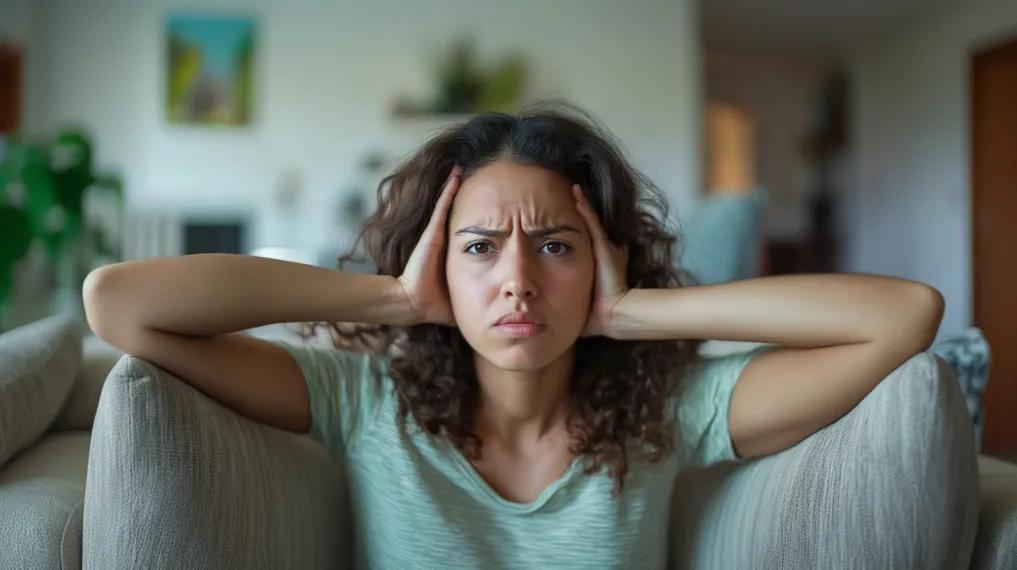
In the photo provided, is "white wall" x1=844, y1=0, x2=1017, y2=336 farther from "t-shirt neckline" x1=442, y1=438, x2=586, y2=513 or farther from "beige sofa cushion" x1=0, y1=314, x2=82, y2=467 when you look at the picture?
"beige sofa cushion" x1=0, y1=314, x2=82, y2=467

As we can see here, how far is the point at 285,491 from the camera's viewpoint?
3.19ft

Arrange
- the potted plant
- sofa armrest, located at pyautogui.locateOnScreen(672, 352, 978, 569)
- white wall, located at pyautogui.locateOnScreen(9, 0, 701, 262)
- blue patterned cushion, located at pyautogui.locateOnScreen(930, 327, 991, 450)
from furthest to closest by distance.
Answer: white wall, located at pyautogui.locateOnScreen(9, 0, 701, 262)
the potted plant
blue patterned cushion, located at pyautogui.locateOnScreen(930, 327, 991, 450)
sofa armrest, located at pyautogui.locateOnScreen(672, 352, 978, 569)

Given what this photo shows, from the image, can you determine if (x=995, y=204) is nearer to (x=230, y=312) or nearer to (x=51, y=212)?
(x=51, y=212)

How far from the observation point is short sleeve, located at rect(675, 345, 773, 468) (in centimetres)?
99

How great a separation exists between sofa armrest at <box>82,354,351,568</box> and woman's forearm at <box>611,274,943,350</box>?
458mm

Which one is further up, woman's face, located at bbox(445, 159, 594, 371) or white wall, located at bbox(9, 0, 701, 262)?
white wall, located at bbox(9, 0, 701, 262)

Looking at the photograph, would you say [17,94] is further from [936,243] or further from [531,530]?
[936,243]

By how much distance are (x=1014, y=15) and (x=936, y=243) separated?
5.23 feet

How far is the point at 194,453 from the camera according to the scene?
A: 81 cm

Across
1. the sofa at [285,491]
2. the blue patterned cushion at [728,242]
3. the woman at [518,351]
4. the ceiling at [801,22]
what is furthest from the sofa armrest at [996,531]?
the ceiling at [801,22]

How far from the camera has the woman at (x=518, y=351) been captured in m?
0.89

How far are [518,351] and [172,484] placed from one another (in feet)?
1.23

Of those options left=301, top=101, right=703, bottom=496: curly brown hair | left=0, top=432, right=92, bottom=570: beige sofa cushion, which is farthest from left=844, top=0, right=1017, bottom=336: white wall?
left=0, top=432, right=92, bottom=570: beige sofa cushion

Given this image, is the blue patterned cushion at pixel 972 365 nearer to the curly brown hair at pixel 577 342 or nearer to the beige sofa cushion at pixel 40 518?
the curly brown hair at pixel 577 342
